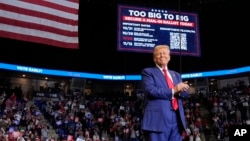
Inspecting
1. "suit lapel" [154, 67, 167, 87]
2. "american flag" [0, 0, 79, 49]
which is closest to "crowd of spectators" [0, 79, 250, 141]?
"american flag" [0, 0, 79, 49]

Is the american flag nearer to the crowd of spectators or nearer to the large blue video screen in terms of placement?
the crowd of spectators

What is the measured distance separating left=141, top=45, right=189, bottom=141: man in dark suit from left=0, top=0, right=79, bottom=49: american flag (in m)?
5.77

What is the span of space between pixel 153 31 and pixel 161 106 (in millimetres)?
13851

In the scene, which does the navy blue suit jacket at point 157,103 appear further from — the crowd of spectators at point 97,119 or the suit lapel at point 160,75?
the crowd of spectators at point 97,119

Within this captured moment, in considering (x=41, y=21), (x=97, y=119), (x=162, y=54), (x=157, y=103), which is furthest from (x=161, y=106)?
(x=97, y=119)

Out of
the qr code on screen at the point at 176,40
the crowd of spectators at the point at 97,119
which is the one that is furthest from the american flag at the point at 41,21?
the qr code on screen at the point at 176,40

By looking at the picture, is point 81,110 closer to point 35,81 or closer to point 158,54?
point 35,81

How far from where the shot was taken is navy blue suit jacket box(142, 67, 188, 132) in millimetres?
2957

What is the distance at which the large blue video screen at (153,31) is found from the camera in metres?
16.5

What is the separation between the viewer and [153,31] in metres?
16.7

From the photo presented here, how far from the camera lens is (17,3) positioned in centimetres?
843

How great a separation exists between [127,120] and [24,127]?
553 cm

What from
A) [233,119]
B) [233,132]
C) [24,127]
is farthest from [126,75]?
[233,132]

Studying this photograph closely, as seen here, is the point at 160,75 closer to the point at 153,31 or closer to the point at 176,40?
Answer: the point at 153,31
